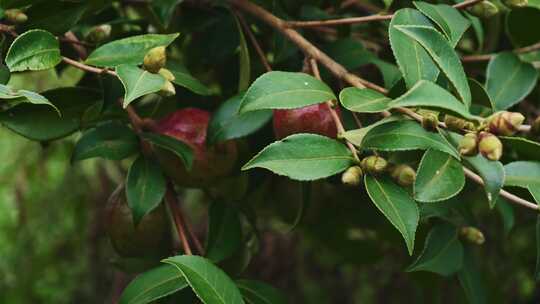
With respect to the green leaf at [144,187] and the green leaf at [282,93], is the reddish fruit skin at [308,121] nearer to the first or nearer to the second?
the green leaf at [282,93]

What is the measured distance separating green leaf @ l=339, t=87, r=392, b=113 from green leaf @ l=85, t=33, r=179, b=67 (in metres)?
0.21

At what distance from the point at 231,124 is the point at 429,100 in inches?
14.9

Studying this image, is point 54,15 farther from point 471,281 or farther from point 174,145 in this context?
point 471,281

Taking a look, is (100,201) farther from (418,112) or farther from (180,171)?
(418,112)

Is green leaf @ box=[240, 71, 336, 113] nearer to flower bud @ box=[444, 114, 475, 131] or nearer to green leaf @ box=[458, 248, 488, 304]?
flower bud @ box=[444, 114, 475, 131]

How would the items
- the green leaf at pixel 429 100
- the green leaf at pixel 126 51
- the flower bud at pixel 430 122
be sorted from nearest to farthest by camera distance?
1. the green leaf at pixel 429 100
2. the flower bud at pixel 430 122
3. the green leaf at pixel 126 51

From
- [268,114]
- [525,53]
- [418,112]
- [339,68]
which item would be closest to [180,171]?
[268,114]

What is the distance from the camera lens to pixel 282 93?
824 mm

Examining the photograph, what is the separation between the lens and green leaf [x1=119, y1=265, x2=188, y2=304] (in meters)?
0.87

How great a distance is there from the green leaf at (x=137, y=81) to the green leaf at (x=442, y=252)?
15.8 inches

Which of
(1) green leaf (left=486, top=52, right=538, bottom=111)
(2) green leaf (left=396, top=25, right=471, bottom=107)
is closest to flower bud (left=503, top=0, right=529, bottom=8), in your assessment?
(1) green leaf (left=486, top=52, right=538, bottom=111)

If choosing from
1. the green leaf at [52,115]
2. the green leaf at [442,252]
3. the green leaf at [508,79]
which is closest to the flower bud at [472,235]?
the green leaf at [442,252]

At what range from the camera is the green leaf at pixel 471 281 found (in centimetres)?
108

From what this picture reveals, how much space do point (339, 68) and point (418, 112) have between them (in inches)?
6.9
